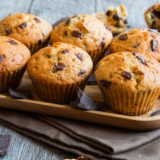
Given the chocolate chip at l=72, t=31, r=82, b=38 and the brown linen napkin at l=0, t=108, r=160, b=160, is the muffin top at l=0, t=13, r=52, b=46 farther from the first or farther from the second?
the brown linen napkin at l=0, t=108, r=160, b=160

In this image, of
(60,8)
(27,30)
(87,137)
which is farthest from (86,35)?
(60,8)

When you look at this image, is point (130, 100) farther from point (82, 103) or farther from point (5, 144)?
point (5, 144)

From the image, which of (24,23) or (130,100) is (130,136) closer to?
(130,100)

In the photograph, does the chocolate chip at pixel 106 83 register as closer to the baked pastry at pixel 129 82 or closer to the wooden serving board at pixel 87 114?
the baked pastry at pixel 129 82

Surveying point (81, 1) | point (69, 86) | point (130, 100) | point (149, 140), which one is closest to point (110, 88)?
point (130, 100)

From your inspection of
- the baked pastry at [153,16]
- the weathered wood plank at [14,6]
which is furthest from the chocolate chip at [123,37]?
the weathered wood plank at [14,6]

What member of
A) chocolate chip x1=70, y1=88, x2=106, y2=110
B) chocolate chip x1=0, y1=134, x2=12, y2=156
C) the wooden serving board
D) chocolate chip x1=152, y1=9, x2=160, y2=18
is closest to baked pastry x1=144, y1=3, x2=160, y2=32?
chocolate chip x1=152, y1=9, x2=160, y2=18
